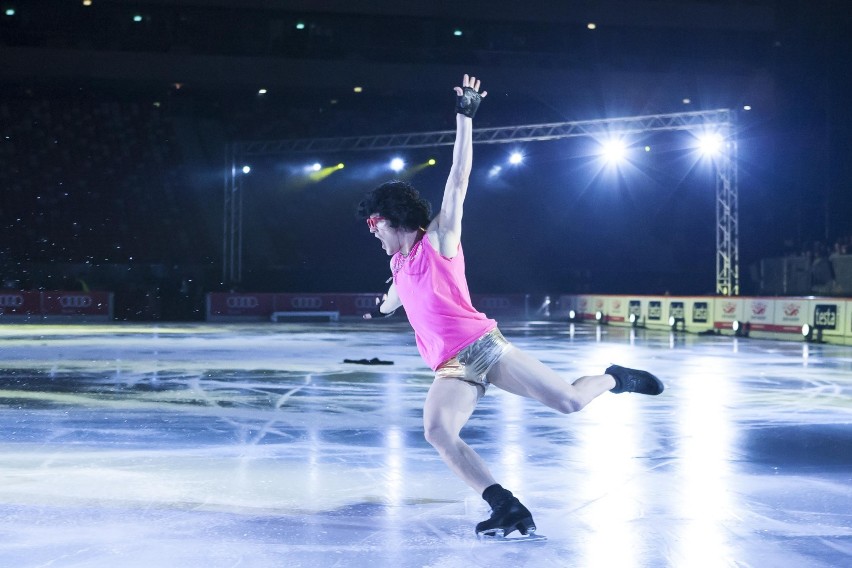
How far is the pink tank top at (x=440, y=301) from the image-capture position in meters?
5.10

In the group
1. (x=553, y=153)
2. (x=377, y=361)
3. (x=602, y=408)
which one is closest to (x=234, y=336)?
(x=377, y=361)

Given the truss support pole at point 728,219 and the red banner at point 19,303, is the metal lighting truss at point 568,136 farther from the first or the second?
the red banner at point 19,303

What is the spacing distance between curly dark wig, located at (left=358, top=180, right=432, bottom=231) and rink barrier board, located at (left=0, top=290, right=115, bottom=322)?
35.8m

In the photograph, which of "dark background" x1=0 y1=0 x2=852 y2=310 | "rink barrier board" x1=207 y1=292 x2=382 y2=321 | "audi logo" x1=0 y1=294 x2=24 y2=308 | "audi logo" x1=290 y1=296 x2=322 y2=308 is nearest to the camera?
"audi logo" x1=0 y1=294 x2=24 y2=308

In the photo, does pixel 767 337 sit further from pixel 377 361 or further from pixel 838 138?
pixel 377 361

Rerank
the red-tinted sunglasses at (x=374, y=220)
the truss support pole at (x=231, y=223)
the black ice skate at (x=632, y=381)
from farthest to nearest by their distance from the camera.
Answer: the truss support pole at (x=231, y=223)
the black ice skate at (x=632, y=381)
the red-tinted sunglasses at (x=374, y=220)

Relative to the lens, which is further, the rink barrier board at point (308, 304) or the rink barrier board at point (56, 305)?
the rink barrier board at point (308, 304)

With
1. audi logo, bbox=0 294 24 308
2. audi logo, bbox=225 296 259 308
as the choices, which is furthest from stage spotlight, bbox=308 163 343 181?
audi logo, bbox=0 294 24 308

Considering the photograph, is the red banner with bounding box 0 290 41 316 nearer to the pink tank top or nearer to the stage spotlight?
the stage spotlight

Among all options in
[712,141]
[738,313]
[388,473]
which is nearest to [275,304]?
[712,141]

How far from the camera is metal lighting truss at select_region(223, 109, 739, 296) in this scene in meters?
32.9

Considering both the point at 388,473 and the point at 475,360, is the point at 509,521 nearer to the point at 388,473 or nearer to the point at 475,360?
the point at 475,360

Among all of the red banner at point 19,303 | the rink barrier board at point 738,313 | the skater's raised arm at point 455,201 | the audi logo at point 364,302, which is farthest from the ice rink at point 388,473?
the audi logo at point 364,302

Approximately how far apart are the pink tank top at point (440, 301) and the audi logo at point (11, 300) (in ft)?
122
